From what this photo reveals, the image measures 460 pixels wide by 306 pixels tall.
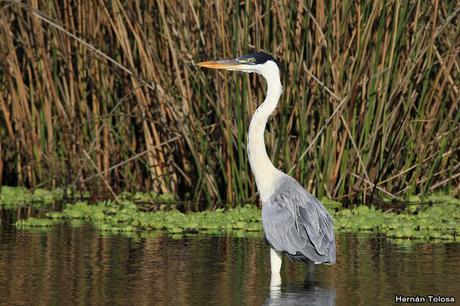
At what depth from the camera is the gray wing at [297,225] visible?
7.95 meters

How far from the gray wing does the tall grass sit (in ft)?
7.74

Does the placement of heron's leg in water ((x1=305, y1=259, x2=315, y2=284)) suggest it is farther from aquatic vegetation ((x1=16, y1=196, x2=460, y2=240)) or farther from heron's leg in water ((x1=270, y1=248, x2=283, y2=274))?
aquatic vegetation ((x1=16, y1=196, x2=460, y2=240))

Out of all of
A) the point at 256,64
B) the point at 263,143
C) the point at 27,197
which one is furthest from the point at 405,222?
the point at 27,197

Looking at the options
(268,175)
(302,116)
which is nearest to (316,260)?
(268,175)

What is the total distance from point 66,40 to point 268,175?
4347 millimetres

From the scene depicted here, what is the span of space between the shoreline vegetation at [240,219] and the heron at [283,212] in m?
1.42

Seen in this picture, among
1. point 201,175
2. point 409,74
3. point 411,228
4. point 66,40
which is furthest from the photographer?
point 66,40

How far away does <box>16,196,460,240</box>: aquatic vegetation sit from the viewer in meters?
9.98

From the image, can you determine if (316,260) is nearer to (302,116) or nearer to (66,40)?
(302,116)

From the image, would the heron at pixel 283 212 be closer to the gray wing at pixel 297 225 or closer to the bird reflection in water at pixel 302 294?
the gray wing at pixel 297 225

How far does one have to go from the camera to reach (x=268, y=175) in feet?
28.8

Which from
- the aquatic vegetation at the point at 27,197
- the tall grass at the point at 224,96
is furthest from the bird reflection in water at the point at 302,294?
the aquatic vegetation at the point at 27,197

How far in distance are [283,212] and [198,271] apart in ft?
2.41

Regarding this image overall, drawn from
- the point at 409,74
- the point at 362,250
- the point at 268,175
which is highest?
the point at 409,74
